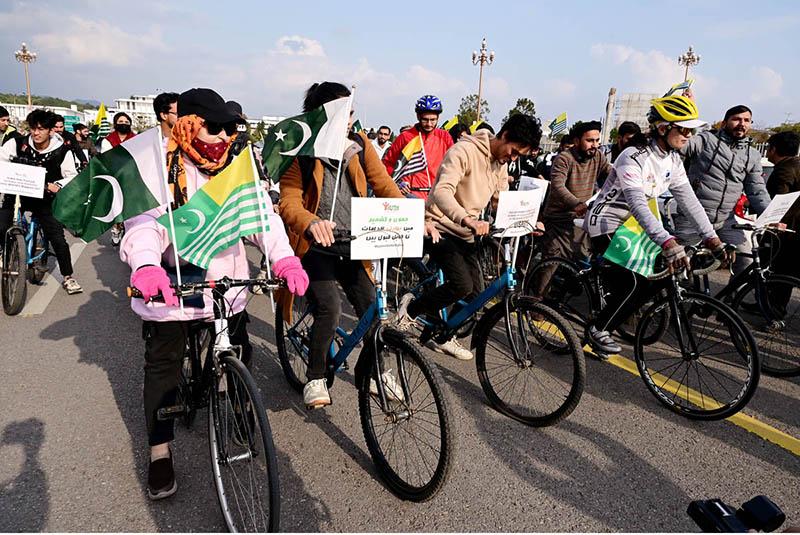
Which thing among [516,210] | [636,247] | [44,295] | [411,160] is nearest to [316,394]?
[516,210]

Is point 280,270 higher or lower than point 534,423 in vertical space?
higher

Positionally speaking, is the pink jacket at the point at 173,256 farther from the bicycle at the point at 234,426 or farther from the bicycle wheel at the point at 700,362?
the bicycle wheel at the point at 700,362

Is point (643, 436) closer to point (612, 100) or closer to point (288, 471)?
point (288, 471)

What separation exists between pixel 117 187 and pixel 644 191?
3298 mm

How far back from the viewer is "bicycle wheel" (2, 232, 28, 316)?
5.08m

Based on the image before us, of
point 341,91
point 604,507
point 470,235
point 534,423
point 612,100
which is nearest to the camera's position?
point 604,507

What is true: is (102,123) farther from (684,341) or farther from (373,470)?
(684,341)

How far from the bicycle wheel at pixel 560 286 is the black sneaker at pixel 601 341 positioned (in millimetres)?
197

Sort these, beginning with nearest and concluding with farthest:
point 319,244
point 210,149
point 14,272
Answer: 1. point 210,149
2. point 319,244
3. point 14,272

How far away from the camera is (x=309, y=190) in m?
3.16

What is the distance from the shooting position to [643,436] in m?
3.23

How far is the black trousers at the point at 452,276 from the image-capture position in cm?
378

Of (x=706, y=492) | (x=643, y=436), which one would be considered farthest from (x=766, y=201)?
(x=706, y=492)

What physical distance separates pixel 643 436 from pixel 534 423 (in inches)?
26.3
